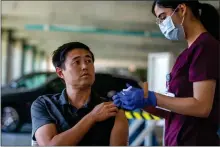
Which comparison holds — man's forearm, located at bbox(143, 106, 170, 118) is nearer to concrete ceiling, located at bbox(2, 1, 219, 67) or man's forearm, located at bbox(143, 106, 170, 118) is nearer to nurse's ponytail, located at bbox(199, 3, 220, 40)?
nurse's ponytail, located at bbox(199, 3, 220, 40)

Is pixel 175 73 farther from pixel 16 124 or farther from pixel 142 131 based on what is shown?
pixel 142 131

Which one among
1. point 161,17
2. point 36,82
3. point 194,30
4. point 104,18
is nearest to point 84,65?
point 161,17

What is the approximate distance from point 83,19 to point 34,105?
31.5 feet

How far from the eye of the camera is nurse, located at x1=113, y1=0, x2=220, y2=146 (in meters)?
1.55

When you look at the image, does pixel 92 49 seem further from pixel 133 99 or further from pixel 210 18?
pixel 210 18

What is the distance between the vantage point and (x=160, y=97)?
60.7 inches

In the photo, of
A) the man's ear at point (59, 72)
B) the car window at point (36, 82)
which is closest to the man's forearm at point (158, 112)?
the man's ear at point (59, 72)

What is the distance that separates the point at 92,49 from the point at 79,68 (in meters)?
0.21

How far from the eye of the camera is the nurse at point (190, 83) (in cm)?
155

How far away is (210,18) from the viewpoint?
180 centimetres

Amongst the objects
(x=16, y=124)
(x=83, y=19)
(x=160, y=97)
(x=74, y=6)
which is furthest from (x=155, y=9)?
(x=83, y=19)

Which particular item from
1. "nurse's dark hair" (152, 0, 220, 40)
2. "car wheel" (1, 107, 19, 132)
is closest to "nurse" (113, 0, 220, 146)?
"nurse's dark hair" (152, 0, 220, 40)

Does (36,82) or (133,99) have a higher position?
(133,99)

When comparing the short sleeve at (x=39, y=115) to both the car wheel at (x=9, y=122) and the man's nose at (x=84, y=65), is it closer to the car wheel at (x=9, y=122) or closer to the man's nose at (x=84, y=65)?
the man's nose at (x=84, y=65)
